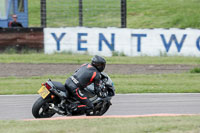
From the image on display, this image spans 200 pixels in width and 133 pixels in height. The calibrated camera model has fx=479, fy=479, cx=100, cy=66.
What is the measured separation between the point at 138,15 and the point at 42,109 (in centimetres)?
2415

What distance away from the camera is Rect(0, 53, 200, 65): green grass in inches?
781

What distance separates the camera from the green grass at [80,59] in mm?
19828

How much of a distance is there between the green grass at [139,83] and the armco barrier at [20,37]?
194 inches

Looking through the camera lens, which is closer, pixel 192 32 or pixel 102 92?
pixel 102 92

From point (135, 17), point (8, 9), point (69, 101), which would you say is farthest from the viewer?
point (135, 17)

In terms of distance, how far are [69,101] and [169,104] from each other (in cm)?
307

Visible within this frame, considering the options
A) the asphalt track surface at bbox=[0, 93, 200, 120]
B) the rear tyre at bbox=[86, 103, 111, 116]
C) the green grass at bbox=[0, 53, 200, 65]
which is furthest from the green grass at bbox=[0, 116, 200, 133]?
the green grass at bbox=[0, 53, 200, 65]

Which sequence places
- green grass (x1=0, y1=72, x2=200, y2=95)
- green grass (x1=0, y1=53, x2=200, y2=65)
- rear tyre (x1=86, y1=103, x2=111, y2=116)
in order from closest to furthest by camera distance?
rear tyre (x1=86, y1=103, x2=111, y2=116), green grass (x1=0, y1=72, x2=200, y2=95), green grass (x1=0, y1=53, x2=200, y2=65)

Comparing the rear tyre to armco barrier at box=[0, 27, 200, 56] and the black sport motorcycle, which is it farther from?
armco barrier at box=[0, 27, 200, 56]

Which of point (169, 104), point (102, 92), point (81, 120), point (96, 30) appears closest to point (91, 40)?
point (96, 30)

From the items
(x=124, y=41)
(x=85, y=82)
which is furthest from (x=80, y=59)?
(x=85, y=82)

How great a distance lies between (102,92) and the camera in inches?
378

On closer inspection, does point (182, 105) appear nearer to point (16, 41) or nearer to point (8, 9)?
point (16, 41)

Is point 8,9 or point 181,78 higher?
point 8,9
